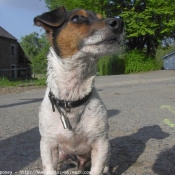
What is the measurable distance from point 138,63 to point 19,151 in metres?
27.3

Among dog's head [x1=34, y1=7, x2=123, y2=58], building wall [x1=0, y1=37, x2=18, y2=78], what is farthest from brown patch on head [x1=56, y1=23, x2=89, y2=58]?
building wall [x1=0, y1=37, x2=18, y2=78]

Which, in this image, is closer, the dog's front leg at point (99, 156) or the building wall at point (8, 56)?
the dog's front leg at point (99, 156)

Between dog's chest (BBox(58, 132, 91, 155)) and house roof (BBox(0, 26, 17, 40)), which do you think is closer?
dog's chest (BBox(58, 132, 91, 155))

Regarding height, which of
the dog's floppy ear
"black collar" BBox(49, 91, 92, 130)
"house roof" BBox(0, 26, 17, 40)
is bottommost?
"black collar" BBox(49, 91, 92, 130)

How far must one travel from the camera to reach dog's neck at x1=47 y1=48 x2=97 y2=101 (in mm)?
3006

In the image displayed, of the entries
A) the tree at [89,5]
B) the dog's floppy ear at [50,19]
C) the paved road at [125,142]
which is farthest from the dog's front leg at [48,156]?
the tree at [89,5]

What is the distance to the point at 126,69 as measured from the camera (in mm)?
31750

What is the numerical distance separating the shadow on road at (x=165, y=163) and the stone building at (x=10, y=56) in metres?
35.0

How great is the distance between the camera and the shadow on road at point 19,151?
12.3 ft

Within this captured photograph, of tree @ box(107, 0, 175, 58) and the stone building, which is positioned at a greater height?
tree @ box(107, 0, 175, 58)

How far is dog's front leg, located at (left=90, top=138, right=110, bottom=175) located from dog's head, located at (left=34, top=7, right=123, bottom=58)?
90cm

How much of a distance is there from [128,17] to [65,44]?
2642 cm

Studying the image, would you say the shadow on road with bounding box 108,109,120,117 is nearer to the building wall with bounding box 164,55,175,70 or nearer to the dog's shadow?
the dog's shadow

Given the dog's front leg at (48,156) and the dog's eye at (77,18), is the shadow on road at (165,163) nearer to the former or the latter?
the dog's front leg at (48,156)
